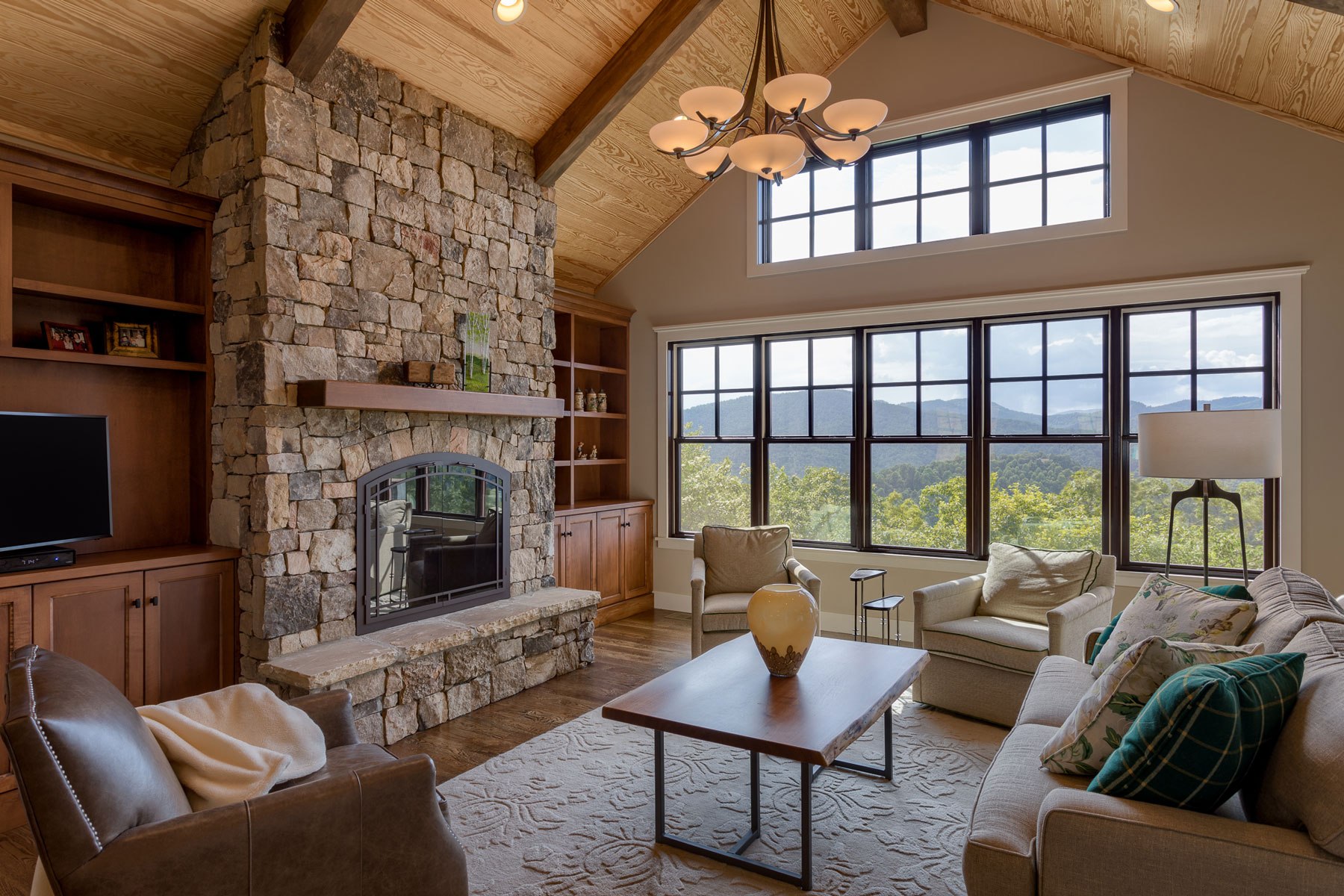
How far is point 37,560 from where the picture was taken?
2812 mm

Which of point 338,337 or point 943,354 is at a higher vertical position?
point 943,354

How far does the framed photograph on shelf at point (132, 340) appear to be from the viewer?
3.32 m

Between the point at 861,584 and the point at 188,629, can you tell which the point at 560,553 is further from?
the point at 188,629

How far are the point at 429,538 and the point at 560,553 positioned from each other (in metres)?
1.41

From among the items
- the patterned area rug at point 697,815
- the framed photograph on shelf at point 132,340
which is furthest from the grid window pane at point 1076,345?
the framed photograph on shelf at point 132,340

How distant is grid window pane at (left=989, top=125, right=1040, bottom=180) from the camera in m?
4.88

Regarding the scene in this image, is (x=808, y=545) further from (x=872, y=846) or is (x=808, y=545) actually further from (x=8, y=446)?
(x=8, y=446)

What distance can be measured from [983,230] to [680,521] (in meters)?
3.07

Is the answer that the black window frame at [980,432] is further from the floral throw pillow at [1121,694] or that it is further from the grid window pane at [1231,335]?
the floral throw pillow at [1121,694]

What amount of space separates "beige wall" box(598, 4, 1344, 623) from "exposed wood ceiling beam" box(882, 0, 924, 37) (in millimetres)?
64

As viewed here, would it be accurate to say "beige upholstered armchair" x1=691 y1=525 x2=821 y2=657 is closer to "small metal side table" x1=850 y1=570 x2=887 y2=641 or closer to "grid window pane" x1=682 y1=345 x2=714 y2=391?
"small metal side table" x1=850 y1=570 x2=887 y2=641

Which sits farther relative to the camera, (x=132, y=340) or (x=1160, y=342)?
(x=1160, y=342)

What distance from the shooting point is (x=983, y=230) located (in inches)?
197

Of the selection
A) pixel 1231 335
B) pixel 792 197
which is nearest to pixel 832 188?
pixel 792 197
